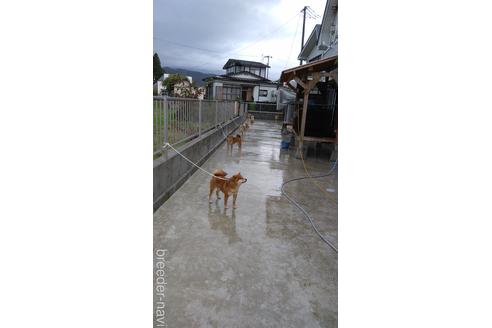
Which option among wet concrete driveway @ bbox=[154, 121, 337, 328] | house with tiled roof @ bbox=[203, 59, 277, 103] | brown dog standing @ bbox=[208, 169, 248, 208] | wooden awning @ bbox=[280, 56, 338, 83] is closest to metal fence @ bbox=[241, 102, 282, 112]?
house with tiled roof @ bbox=[203, 59, 277, 103]

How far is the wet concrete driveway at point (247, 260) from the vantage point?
76.6 inches

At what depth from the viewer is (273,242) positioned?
9.63 feet

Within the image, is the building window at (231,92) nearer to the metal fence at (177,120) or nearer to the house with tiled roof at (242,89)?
the house with tiled roof at (242,89)

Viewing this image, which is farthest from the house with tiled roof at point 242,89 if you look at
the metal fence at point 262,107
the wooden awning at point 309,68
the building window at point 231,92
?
the wooden awning at point 309,68

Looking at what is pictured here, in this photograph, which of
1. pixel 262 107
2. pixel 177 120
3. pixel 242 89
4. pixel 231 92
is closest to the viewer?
pixel 177 120

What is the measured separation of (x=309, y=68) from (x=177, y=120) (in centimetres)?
384

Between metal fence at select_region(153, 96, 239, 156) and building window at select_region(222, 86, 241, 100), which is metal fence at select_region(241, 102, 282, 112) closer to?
building window at select_region(222, 86, 241, 100)

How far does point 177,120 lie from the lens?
4.56 metres

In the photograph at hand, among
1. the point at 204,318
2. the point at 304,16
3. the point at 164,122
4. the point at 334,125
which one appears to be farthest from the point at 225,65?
the point at 204,318

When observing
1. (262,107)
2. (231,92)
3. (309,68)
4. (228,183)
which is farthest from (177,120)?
(231,92)

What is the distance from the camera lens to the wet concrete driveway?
6.39ft

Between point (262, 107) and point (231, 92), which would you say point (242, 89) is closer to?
point (231, 92)

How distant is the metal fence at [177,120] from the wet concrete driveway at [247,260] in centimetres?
90

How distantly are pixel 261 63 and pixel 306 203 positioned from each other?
123 feet
